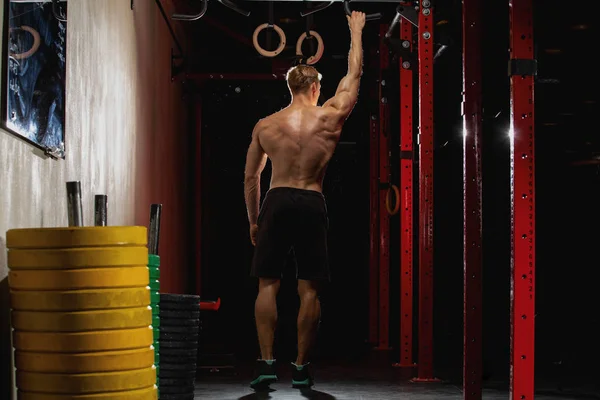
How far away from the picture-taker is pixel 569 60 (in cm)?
679

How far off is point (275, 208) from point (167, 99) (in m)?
3.20

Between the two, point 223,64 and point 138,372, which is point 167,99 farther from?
point 138,372

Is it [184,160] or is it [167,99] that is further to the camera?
[184,160]

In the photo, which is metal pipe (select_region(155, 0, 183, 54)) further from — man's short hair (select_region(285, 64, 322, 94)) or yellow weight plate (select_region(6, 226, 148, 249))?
yellow weight plate (select_region(6, 226, 148, 249))

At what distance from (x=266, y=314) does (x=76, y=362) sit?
8.23 feet

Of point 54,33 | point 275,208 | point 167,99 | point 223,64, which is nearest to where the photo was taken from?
point 54,33

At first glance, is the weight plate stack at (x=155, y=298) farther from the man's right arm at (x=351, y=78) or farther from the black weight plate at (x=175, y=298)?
the man's right arm at (x=351, y=78)

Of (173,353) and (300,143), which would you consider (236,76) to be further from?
(173,353)

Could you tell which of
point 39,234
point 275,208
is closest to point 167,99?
point 275,208

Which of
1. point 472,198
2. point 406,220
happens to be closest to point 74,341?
point 472,198

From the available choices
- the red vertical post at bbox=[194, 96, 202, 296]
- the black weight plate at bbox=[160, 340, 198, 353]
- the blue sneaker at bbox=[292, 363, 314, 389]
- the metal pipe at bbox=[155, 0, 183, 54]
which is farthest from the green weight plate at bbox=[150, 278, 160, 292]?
the red vertical post at bbox=[194, 96, 202, 296]

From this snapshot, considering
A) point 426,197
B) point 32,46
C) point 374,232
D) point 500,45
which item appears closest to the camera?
point 32,46

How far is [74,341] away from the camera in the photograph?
2447mm

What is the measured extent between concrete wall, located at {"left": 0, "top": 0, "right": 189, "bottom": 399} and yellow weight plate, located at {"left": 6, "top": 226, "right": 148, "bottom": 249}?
326mm
